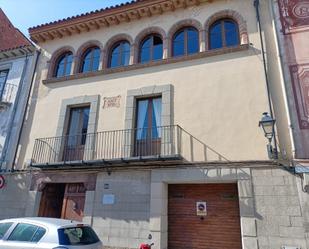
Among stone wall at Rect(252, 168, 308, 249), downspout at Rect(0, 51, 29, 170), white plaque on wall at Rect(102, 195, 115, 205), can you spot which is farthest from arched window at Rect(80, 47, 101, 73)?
stone wall at Rect(252, 168, 308, 249)

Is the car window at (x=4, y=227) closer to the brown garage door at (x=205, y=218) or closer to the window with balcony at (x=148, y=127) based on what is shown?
the window with balcony at (x=148, y=127)

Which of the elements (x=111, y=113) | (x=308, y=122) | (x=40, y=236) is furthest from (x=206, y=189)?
(x=40, y=236)

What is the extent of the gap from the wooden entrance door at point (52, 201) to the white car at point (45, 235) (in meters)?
4.42

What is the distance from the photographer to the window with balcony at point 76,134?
9703mm

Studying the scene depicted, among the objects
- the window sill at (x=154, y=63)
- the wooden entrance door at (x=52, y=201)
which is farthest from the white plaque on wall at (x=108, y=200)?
the window sill at (x=154, y=63)

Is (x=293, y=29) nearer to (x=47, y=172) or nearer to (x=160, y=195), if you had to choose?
(x=160, y=195)

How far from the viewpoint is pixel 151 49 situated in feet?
34.4

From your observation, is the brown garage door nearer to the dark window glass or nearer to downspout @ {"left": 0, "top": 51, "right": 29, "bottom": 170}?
the dark window glass

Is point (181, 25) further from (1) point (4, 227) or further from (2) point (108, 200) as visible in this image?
(1) point (4, 227)

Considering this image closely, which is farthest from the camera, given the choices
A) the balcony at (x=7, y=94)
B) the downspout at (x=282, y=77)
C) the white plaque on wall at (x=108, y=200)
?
the balcony at (x=7, y=94)

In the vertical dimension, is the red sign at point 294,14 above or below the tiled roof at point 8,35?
below

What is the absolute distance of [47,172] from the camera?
380 inches

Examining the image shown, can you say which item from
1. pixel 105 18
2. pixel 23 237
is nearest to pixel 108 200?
pixel 23 237

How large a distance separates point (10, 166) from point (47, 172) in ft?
6.24
